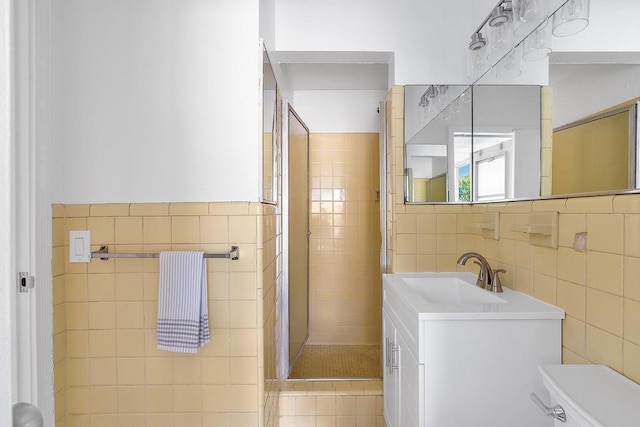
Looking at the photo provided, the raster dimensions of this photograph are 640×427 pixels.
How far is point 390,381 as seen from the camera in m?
1.66

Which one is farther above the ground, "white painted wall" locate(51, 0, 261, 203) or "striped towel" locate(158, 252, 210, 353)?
"white painted wall" locate(51, 0, 261, 203)

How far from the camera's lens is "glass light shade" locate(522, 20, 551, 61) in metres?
1.25

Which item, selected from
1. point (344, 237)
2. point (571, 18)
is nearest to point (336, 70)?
point (344, 237)

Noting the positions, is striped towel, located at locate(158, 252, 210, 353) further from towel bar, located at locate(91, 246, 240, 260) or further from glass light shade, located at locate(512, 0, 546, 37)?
glass light shade, located at locate(512, 0, 546, 37)

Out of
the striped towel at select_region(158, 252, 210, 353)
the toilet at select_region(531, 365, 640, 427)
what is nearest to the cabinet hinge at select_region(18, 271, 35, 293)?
the striped towel at select_region(158, 252, 210, 353)

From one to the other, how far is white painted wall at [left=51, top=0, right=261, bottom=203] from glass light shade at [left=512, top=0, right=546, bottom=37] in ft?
3.66

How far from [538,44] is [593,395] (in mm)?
1221

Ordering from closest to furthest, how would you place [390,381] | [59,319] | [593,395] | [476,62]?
[593,395]
[59,319]
[390,381]
[476,62]

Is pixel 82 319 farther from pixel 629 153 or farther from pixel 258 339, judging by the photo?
pixel 629 153

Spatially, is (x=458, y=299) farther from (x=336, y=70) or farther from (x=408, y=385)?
(x=336, y=70)

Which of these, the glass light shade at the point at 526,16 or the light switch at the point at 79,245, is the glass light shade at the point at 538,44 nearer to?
the glass light shade at the point at 526,16

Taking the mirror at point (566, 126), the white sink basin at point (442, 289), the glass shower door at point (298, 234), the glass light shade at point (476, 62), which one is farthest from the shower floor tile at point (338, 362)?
the glass light shade at point (476, 62)

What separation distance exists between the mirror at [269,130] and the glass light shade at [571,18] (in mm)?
1133
